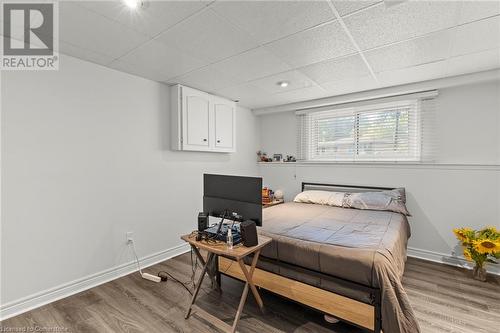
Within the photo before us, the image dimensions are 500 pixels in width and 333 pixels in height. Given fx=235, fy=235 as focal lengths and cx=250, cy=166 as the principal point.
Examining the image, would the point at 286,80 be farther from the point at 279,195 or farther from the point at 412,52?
the point at 279,195

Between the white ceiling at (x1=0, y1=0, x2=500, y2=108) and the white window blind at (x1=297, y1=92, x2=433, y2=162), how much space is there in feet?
1.77

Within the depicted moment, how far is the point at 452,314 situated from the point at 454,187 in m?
1.69

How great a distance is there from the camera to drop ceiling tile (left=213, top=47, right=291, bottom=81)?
2375 mm

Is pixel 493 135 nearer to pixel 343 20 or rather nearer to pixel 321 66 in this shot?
pixel 321 66

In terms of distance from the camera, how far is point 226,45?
2.17m

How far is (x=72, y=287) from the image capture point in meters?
2.39

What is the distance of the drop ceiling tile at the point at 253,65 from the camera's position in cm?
238

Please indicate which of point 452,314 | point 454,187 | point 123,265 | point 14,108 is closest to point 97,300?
point 123,265

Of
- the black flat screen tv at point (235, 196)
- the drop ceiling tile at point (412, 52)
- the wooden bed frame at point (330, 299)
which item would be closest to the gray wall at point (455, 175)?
the drop ceiling tile at point (412, 52)

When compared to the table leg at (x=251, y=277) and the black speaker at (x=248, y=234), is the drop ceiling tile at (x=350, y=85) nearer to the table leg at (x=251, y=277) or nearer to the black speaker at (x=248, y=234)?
the black speaker at (x=248, y=234)

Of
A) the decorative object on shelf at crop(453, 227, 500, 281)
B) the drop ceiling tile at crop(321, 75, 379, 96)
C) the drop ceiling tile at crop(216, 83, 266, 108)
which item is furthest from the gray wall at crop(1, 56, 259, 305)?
the decorative object on shelf at crop(453, 227, 500, 281)

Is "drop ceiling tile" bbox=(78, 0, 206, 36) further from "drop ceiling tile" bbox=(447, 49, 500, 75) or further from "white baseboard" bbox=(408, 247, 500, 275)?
"white baseboard" bbox=(408, 247, 500, 275)

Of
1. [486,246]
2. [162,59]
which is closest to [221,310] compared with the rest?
[162,59]

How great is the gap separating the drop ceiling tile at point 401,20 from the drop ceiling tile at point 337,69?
1.36ft
